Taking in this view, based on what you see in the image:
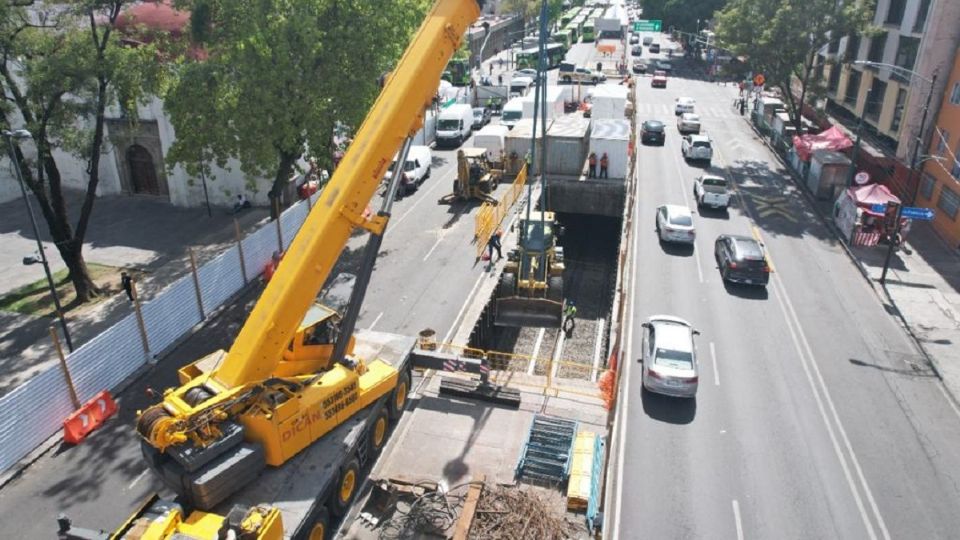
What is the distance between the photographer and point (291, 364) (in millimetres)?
15195

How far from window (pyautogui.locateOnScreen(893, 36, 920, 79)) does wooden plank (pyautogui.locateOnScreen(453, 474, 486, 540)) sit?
39.3 meters

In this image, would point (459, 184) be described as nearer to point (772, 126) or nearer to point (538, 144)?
point (538, 144)

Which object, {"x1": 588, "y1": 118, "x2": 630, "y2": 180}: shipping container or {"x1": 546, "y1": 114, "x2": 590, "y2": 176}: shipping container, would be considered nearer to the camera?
{"x1": 588, "y1": 118, "x2": 630, "y2": 180}: shipping container

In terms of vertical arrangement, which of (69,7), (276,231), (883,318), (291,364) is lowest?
(883,318)

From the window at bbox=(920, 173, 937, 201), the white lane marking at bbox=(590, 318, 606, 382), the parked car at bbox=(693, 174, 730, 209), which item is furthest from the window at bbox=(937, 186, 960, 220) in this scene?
the white lane marking at bbox=(590, 318, 606, 382)

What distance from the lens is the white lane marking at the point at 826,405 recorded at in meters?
16.2

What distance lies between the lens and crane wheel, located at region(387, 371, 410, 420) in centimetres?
1769

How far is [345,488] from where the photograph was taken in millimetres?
14789

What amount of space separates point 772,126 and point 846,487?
43.5 m

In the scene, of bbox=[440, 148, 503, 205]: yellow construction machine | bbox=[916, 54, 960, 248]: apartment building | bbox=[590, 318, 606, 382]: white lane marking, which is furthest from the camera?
bbox=[440, 148, 503, 205]: yellow construction machine

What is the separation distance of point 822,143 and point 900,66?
673cm

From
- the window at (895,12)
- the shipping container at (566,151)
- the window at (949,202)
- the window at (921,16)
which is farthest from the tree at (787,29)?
the shipping container at (566,151)

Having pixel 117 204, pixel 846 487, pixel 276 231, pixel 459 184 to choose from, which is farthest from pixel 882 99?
pixel 117 204

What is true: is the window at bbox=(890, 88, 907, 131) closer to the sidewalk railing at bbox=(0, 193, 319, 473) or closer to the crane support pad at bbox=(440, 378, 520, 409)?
the crane support pad at bbox=(440, 378, 520, 409)
